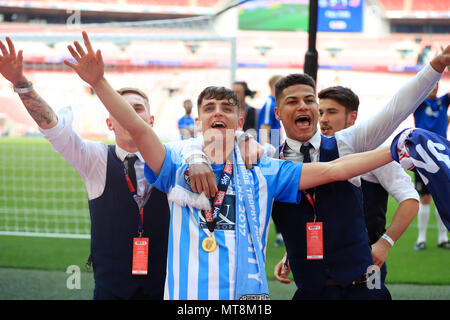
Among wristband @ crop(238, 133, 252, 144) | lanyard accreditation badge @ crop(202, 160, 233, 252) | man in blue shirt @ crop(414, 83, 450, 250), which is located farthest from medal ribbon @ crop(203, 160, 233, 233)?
man in blue shirt @ crop(414, 83, 450, 250)

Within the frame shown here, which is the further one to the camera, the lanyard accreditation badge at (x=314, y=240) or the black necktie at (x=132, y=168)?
the black necktie at (x=132, y=168)

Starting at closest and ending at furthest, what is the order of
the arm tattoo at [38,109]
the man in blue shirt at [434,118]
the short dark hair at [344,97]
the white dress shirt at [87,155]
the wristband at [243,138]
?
1. the wristband at [243,138]
2. the arm tattoo at [38,109]
3. the white dress shirt at [87,155]
4. the short dark hair at [344,97]
5. the man in blue shirt at [434,118]

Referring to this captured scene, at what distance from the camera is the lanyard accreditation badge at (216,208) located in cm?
204

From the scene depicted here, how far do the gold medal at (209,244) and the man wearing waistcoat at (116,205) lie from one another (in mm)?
551

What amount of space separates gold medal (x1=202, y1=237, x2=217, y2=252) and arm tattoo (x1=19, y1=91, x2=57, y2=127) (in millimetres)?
1015

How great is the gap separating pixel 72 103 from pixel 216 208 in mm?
12458

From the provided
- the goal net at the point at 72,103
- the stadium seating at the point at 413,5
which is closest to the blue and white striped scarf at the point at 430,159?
the goal net at the point at 72,103

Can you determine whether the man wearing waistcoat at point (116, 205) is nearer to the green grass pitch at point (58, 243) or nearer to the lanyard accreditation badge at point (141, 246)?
the lanyard accreditation badge at point (141, 246)

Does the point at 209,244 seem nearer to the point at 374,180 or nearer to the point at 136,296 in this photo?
the point at 136,296

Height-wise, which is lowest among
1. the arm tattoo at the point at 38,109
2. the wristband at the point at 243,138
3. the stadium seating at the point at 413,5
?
the wristband at the point at 243,138

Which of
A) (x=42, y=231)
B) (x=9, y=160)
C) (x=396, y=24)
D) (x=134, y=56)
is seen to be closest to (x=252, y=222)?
(x=42, y=231)

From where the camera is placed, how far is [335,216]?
2379 millimetres
